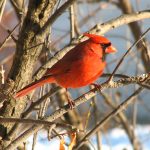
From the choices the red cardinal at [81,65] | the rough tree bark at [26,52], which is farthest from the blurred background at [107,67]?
the rough tree bark at [26,52]

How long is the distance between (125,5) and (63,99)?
0.70m

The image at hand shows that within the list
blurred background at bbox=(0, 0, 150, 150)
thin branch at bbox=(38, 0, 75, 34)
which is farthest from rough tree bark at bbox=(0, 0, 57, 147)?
blurred background at bbox=(0, 0, 150, 150)

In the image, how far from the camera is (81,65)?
1.29 m

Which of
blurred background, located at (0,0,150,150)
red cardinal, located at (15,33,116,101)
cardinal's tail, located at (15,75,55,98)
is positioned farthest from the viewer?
blurred background, located at (0,0,150,150)

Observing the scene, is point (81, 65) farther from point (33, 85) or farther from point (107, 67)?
point (107, 67)

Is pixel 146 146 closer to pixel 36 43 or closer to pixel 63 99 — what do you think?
pixel 63 99

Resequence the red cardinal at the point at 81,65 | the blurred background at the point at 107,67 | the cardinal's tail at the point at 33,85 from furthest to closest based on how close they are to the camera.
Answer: the blurred background at the point at 107,67 → the red cardinal at the point at 81,65 → the cardinal's tail at the point at 33,85

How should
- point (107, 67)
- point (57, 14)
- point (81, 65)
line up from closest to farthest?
1. point (57, 14)
2. point (81, 65)
3. point (107, 67)

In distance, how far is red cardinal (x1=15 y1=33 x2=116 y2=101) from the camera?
124 cm

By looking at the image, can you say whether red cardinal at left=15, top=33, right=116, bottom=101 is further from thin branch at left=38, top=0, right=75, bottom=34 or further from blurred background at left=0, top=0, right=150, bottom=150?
blurred background at left=0, top=0, right=150, bottom=150

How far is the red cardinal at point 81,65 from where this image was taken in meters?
1.24

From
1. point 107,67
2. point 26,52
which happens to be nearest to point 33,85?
point 26,52

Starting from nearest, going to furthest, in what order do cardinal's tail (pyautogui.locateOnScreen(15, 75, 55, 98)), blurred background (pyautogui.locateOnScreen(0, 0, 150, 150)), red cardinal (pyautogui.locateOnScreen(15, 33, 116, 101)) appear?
cardinal's tail (pyautogui.locateOnScreen(15, 75, 55, 98))
red cardinal (pyautogui.locateOnScreen(15, 33, 116, 101))
blurred background (pyautogui.locateOnScreen(0, 0, 150, 150))

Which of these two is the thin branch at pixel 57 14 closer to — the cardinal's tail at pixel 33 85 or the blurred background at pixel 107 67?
the cardinal's tail at pixel 33 85
